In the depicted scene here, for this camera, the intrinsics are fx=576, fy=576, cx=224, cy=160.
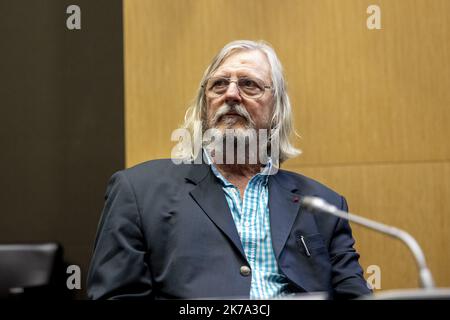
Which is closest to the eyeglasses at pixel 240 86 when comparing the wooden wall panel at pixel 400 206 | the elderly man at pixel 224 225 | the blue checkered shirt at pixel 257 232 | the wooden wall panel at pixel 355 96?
the elderly man at pixel 224 225

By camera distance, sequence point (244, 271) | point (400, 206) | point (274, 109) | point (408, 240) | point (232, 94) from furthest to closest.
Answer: point (400, 206)
point (274, 109)
point (232, 94)
point (244, 271)
point (408, 240)

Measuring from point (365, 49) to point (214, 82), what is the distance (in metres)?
0.76

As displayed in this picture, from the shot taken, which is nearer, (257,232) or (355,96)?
(257,232)

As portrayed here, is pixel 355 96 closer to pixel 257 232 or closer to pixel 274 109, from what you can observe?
pixel 274 109

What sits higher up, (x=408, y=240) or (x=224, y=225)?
(x=408, y=240)

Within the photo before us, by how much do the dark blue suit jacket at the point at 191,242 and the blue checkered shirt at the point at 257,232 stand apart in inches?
1.0

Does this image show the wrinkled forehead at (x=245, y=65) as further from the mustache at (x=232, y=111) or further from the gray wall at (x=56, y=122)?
the gray wall at (x=56, y=122)

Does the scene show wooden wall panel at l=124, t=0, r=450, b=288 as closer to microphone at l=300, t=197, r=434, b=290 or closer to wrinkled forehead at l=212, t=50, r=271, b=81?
wrinkled forehead at l=212, t=50, r=271, b=81

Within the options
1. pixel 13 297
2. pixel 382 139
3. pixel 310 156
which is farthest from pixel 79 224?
pixel 13 297

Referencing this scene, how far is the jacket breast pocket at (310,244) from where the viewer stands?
1564 mm

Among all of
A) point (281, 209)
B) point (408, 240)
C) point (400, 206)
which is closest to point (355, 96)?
point (400, 206)

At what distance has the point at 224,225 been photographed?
1.50m

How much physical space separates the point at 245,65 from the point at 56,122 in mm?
851
